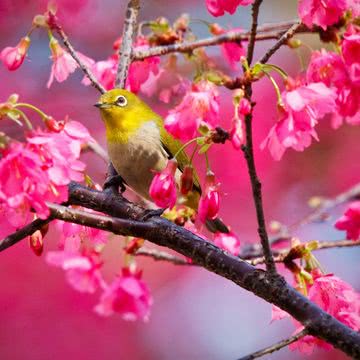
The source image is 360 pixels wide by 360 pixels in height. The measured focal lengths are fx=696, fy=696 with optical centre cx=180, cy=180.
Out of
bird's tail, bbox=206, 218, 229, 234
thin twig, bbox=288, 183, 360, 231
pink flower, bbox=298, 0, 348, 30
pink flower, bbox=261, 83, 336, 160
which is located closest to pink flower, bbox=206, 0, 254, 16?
pink flower, bbox=298, 0, 348, 30

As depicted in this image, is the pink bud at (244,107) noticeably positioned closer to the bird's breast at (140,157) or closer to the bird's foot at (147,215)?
the bird's foot at (147,215)

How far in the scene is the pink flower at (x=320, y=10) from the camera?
2.29 m

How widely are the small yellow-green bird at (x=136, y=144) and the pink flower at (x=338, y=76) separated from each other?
2.95 ft

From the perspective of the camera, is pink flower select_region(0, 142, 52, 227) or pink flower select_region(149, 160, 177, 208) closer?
pink flower select_region(0, 142, 52, 227)

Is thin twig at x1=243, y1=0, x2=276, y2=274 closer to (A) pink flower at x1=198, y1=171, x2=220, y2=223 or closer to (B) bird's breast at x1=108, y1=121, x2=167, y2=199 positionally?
(A) pink flower at x1=198, y1=171, x2=220, y2=223

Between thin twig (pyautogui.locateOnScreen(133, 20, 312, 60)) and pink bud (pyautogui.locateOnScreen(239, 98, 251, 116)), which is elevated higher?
thin twig (pyautogui.locateOnScreen(133, 20, 312, 60))

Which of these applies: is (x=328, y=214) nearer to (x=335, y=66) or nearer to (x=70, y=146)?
(x=335, y=66)

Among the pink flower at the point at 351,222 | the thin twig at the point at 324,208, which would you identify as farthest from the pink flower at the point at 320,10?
the thin twig at the point at 324,208

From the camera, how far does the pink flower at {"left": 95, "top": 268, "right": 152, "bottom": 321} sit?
2.96m

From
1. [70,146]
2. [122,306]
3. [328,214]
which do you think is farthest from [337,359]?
[70,146]

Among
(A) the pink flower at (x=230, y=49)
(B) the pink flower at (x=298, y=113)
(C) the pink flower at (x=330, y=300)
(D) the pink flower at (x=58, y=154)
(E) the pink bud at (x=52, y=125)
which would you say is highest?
(A) the pink flower at (x=230, y=49)

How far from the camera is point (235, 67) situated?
334 cm

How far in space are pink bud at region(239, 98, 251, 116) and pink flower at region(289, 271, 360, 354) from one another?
814 millimetres

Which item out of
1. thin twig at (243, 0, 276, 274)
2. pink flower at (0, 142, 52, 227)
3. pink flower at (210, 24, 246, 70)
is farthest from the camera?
pink flower at (210, 24, 246, 70)
